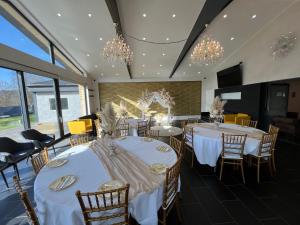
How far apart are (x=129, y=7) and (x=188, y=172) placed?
4.78 m

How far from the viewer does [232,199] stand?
238 cm

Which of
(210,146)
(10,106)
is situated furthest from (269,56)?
(10,106)

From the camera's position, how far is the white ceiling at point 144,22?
13.5 ft

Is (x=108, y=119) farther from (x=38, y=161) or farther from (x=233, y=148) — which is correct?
(x=233, y=148)

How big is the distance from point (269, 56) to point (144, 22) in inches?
203

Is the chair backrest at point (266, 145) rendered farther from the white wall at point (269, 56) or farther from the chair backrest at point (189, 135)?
the white wall at point (269, 56)

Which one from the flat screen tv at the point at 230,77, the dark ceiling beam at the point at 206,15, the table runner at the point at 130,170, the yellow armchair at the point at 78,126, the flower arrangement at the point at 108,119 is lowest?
the yellow armchair at the point at 78,126

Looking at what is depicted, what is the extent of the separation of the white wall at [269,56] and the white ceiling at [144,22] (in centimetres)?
28

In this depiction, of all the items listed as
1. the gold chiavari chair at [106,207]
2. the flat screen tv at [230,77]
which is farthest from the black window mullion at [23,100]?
the flat screen tv at [230,77]

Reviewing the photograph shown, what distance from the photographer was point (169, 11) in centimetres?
444

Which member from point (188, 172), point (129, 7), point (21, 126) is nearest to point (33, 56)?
point (21, 126)

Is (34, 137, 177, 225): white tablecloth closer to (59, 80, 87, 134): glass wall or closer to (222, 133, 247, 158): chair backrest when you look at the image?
(222, 133, 247, 158): chair backrest

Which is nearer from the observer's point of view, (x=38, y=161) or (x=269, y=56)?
(x=38, y=161)

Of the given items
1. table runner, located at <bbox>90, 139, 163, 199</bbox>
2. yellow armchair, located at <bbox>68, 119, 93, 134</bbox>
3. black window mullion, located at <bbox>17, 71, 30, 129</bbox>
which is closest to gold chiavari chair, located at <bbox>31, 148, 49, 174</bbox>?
table runner, located at <bbox>90, 139, 163, 199</bbox>
